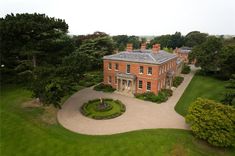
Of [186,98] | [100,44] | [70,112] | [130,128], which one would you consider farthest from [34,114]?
[100,44]

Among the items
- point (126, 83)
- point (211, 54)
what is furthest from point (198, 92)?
point (211, 54)

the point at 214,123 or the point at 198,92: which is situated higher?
the point at 214,123

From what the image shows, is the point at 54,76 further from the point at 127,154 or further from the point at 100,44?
the point at 100,44

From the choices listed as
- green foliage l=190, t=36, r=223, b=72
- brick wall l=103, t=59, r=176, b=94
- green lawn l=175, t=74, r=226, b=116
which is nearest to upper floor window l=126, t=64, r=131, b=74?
brick wall l=103, t=59, r=176, b=94

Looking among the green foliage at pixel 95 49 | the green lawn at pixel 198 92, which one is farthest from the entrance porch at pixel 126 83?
the green foliage at pixel 95 49

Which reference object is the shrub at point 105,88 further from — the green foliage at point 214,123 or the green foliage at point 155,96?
the green foliage at point 214,123

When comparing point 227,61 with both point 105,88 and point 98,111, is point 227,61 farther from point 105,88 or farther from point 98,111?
point 98,111

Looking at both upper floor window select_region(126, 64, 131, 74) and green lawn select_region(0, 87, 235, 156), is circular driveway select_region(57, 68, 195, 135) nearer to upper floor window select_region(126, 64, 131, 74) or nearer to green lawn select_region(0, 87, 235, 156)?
green lawn select_region(0, 87, 235, 156)
